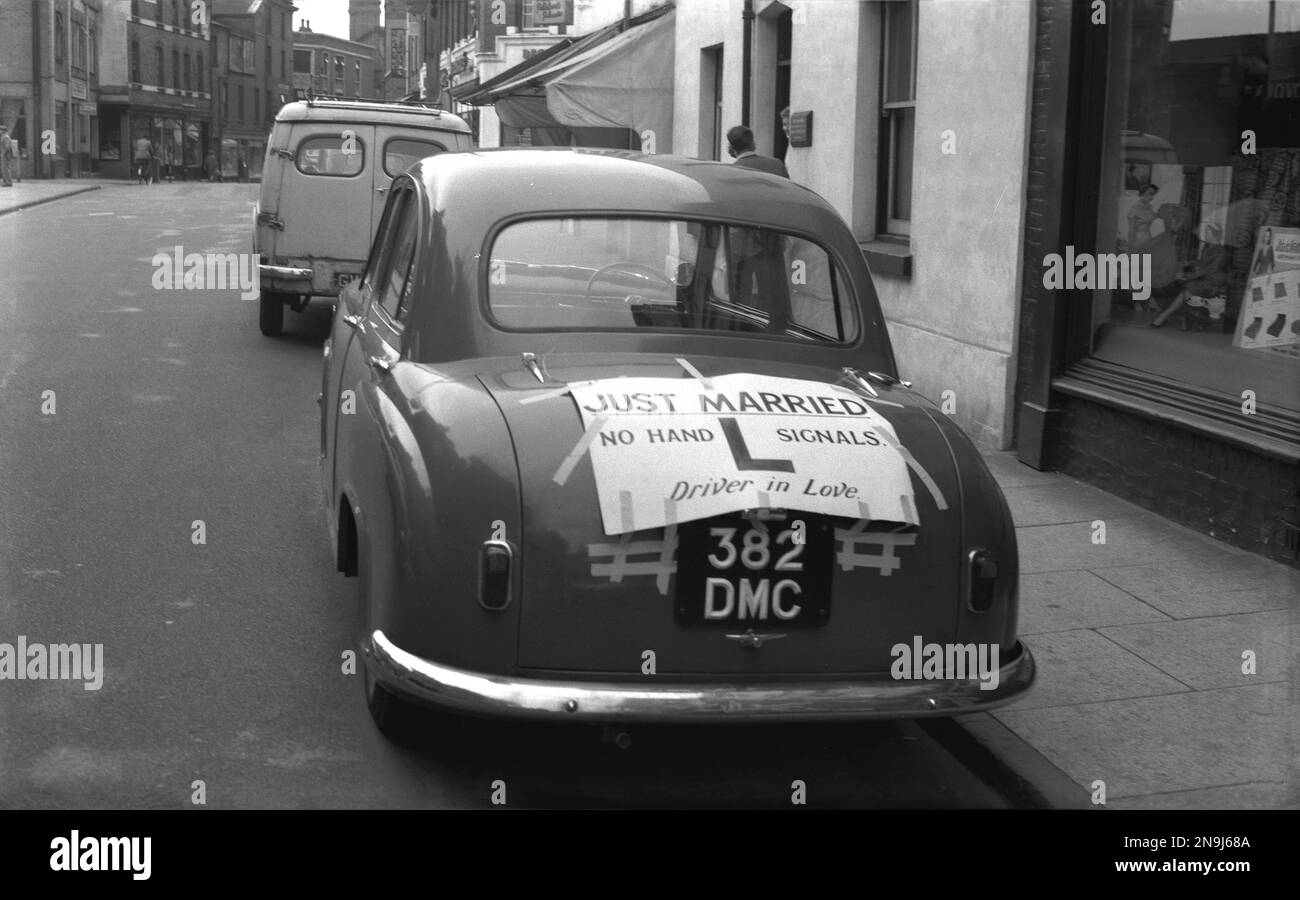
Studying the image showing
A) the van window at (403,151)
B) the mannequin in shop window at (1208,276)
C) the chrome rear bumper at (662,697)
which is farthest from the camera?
the van window at (403,151)

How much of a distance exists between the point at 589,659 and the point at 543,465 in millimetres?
542

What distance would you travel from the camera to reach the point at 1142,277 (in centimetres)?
877

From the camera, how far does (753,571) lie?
4.16 metres

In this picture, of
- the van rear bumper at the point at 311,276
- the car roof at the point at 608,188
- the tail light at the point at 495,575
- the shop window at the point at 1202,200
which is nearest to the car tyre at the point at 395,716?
the tail light at the point at 495,575

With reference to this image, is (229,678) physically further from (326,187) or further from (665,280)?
(326,187)

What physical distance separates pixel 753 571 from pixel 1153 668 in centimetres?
225

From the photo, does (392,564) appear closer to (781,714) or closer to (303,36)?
(781,714)

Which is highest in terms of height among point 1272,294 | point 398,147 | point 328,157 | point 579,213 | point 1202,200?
point 398,147

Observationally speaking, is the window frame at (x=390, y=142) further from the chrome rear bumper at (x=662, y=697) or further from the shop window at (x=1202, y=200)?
the chrome rear bumper at (x=662, y=697)

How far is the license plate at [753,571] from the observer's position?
163 inches

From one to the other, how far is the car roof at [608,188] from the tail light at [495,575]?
4.67 feet

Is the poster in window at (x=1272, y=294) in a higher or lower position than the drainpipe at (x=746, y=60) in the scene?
lower

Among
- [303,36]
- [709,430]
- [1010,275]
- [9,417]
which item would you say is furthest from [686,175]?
[303,36]

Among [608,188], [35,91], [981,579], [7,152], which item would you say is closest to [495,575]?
[981,579]
